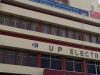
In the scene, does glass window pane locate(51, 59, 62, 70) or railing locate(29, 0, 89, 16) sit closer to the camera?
glass window pane locate(51, 59, 62, 70)

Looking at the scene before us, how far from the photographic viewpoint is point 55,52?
1282 inches

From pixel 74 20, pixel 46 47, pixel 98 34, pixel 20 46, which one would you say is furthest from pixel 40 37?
pixel 98 34

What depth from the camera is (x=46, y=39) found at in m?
33.2

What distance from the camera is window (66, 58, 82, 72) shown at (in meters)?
33.9

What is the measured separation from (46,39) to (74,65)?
5686mm

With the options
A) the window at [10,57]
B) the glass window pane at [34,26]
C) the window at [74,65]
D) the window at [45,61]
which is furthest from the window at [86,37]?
the window at [10,57]

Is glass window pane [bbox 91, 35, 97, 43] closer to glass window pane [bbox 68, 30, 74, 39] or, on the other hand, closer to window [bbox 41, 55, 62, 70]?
glass window pane [bbox 68, 30, 74, 39]

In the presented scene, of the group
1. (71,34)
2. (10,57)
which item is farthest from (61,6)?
(10,57)

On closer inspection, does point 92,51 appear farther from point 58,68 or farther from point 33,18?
point 33,18

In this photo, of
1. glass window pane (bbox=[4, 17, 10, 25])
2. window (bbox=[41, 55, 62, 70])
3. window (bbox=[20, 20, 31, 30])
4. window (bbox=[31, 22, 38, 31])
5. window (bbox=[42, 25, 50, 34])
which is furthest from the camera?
window (bbox=[42, 25, 50, 34])

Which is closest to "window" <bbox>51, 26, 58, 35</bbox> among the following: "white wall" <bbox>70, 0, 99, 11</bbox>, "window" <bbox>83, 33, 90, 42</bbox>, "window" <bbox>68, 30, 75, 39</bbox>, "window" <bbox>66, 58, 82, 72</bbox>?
"window" <bbox>68, 30, 75, 39</bbox>

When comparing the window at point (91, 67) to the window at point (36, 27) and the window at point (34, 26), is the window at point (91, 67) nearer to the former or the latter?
the window at point (36, 27)

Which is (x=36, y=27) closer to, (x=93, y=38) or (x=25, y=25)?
(x=25, y=25)

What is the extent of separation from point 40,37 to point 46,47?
1.67 metres
